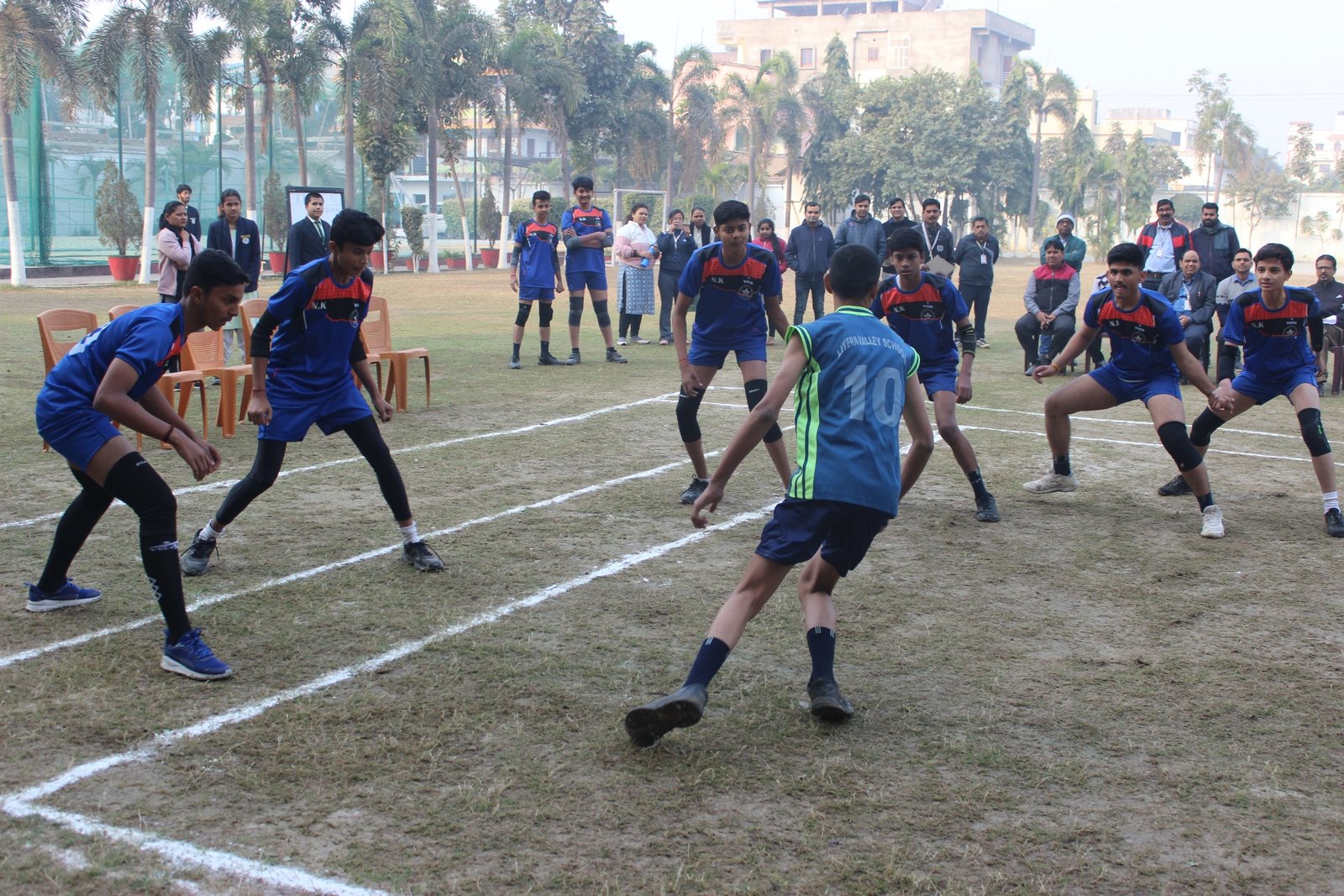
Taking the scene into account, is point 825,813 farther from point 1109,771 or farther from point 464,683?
point 464,683

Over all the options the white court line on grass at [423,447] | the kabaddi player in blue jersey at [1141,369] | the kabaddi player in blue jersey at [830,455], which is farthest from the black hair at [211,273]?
the kabaddi player in blue jersey at [1141,369]

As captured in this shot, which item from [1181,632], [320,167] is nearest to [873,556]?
[1181,632]

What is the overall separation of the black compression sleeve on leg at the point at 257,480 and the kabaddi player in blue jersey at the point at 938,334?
12.4 ft

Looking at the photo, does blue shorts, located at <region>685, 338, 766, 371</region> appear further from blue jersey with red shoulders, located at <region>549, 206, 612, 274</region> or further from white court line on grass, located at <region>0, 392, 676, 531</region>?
blue jersey with red shoulders, located at <region>549, 206, 612, 274</region>

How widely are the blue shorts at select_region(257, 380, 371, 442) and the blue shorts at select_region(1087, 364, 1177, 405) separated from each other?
15.1 ft

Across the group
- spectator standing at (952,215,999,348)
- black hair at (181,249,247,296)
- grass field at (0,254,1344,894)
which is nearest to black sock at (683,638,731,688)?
grass field at (0,254,1344,894)

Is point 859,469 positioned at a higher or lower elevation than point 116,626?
higher

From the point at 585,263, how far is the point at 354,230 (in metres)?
9.70

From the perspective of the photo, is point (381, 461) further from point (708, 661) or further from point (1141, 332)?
point (1141, 332)

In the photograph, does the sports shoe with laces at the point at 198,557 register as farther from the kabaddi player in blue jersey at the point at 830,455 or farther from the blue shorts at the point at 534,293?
the blue shorts at the point at 534,293

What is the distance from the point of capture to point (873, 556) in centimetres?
680

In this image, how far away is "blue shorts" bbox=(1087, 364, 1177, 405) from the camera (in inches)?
303

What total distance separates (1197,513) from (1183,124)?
648ft

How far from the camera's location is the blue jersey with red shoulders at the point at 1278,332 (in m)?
7.82
